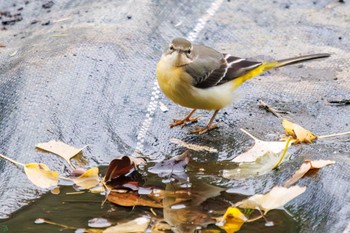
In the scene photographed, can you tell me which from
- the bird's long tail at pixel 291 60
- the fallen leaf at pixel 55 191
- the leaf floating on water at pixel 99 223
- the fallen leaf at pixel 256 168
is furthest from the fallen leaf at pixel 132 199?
the bird's long tail at pixel 291 60

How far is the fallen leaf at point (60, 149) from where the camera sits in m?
5.05

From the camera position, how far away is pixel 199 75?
577cm

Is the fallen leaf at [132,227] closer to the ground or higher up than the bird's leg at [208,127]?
higher up

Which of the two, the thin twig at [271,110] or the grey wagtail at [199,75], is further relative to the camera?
the thin twig at [271,110]

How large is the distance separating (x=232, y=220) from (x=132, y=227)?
0.59 metres

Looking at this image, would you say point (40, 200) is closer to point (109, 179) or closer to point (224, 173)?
point (109, 179)

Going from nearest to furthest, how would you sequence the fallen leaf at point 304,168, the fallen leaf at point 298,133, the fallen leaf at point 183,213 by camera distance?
the fallen leaf at point 183,213 < the fallen leaf at point 304,168 < the fallen leaf at point 298,133

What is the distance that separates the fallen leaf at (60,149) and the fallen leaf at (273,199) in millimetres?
1238

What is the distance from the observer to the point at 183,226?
4391mm

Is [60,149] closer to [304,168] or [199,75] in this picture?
[199,75]

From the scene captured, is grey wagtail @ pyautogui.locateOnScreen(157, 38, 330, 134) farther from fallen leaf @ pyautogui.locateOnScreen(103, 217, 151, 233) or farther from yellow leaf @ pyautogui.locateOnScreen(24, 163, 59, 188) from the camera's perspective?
fallen leaf @ pyautogui.locateOnScreen(103, 217, 151, 233)

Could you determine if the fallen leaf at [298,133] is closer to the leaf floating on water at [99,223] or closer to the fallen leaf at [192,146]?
the fallen leaf at [192,146]

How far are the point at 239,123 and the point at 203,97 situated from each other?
34cm

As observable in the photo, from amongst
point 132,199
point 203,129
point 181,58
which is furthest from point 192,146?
point 132,199
